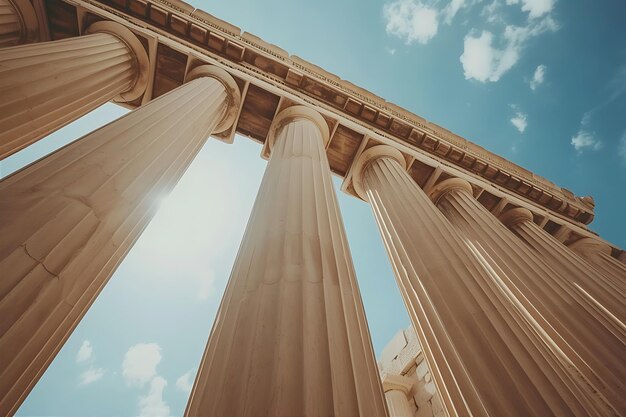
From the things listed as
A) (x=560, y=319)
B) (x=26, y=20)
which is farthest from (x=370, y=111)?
(x=26, y=20)

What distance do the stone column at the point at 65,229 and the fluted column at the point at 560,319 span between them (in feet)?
24.3

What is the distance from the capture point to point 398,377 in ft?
52.6

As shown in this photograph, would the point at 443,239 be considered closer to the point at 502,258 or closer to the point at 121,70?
the point at 502,258

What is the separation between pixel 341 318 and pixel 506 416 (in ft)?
10.5

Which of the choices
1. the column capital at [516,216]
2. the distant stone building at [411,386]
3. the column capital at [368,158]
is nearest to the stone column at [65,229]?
the column capital at [368,158]

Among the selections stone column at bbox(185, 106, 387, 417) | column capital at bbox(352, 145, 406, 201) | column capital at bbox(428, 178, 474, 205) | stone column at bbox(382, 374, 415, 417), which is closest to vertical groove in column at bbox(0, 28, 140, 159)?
stone column at bbox(185, 106, 387, 417)

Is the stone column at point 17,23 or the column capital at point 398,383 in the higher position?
the stone column at point 17,23

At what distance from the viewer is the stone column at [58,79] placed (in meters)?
5.57

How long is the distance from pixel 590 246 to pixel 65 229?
22.7m

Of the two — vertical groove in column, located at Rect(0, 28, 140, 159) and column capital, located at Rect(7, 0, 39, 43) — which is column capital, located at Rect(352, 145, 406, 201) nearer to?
vertical groove in column, located at Rect(0, 28, 140, 159)

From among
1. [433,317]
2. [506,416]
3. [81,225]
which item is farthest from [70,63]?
A: [506,416]

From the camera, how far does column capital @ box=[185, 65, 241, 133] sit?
11789 millimetres

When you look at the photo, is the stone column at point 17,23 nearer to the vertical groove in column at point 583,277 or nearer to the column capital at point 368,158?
the column capital at point 368,158

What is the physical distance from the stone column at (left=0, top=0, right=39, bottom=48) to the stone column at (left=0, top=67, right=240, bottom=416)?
20.4 feet
